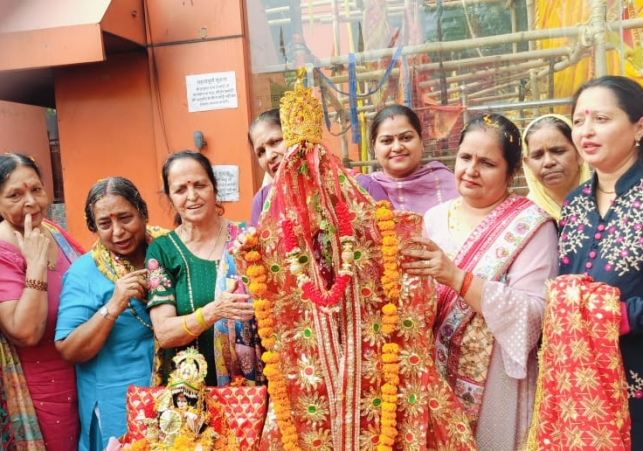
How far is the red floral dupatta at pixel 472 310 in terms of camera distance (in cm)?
192

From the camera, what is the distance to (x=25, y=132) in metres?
6.11

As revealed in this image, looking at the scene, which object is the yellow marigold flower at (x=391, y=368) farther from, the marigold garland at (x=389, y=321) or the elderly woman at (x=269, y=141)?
the elderly woman at (x=269, y=141)

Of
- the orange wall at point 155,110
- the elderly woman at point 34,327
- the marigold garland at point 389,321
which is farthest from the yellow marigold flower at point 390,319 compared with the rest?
the orange wall at point 155,110

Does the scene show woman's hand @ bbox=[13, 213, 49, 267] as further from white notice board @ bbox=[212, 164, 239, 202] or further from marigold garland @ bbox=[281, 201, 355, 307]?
white notice board @ bbox=[212, 164, 239, 202]

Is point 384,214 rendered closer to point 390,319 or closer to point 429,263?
point 429,263

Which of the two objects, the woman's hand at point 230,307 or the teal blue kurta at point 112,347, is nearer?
the woman's hand at point 230,307

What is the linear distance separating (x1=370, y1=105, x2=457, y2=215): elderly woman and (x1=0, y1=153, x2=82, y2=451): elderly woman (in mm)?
1686

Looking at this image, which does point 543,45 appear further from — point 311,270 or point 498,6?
point 311,270

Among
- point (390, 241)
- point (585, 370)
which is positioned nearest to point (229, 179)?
point (390, 241)

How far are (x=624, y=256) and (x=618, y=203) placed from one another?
0.63 feet

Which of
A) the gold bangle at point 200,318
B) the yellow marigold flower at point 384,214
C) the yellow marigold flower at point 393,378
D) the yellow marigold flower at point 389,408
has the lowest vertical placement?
the yellow marigold flower at point 389,408

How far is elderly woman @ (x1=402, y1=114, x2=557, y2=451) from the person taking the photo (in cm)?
180

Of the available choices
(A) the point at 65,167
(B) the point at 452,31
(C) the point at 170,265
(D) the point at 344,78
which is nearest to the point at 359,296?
(C) the point at 170,265

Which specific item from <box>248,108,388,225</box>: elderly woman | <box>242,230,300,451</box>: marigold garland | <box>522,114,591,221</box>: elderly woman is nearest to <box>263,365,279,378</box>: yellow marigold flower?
<box>242,230,300,451</box>: marigold garland
